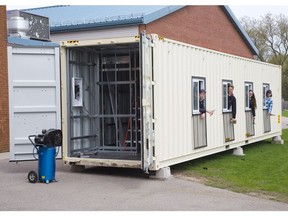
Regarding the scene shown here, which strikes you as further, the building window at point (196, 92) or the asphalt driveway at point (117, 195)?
the building window at point (196, 92)

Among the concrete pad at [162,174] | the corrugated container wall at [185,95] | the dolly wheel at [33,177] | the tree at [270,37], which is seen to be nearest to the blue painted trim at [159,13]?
the corrugated container wall at [185,95]

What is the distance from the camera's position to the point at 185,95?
38.0ft

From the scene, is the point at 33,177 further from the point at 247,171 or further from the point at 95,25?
the point at 95,25

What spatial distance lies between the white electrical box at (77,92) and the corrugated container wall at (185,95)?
2291 millimetres

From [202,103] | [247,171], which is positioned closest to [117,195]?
[247,171]

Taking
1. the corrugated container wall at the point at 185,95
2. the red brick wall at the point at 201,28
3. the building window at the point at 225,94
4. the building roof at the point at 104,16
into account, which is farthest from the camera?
the red brick wall at the point at 201,28

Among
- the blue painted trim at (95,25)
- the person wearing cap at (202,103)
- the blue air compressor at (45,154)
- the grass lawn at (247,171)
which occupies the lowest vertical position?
the grass lawn at (247,171)

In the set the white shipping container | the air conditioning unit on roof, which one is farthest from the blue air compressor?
the air conditioning unit on roof

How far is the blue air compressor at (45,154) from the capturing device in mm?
9945

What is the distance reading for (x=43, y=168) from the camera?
10023 millimetres

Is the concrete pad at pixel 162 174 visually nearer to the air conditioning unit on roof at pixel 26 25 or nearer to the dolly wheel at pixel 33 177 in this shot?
the dolly wheel at pixel 33 177

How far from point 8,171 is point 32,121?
147 centimetres

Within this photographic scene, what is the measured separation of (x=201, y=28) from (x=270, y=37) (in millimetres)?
38326

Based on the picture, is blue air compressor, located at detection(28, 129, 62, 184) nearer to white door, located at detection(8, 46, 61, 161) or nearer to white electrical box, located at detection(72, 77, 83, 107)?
white door, located at detection(8, 46, 61, 161)
